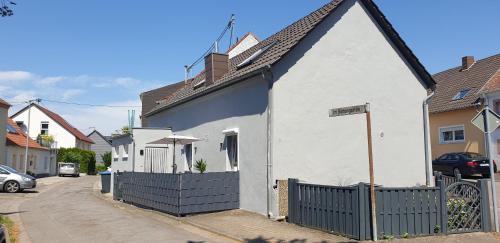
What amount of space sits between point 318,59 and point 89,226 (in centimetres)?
807

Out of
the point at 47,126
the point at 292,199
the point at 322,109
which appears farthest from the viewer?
the point at 47,126

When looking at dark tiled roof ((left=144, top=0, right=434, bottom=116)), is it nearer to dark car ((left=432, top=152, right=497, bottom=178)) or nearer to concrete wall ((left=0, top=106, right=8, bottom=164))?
dark car ((left=432, top=152, right=497, bottom=178))

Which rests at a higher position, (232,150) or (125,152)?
(125,152)

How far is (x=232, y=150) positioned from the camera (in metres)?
15.1

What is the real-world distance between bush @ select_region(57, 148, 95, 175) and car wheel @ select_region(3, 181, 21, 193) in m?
30.7

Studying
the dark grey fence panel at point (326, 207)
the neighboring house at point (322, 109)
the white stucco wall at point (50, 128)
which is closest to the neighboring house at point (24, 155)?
the white stucco wall at point (50, 128)

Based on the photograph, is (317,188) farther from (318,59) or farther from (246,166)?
(318,59)

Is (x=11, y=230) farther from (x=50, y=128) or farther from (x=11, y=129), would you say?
(x=50, y=128)

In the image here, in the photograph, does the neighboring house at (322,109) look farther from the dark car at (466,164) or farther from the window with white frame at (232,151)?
the dark car at (466,164)

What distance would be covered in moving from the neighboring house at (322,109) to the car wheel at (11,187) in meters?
13.8

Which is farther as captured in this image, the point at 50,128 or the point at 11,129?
the point at 50,128

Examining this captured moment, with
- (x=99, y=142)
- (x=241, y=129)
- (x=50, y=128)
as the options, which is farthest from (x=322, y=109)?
(x=99, y=142)

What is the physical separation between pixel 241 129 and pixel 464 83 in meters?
24.5

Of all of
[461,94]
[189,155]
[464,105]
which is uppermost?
[461,94]
